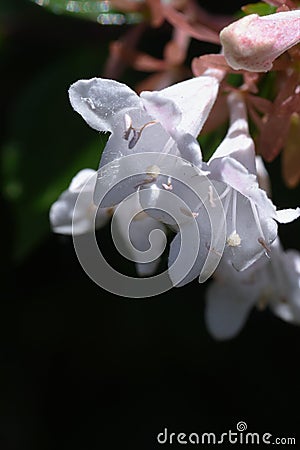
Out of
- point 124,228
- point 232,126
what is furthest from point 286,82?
point 124,228

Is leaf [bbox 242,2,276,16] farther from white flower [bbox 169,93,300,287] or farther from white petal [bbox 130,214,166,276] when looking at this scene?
white petal [bbox 130,214,166,276]

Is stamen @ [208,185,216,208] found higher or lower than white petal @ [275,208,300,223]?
higher

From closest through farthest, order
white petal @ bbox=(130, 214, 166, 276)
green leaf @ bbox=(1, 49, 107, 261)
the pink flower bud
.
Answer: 1. the pink flower bud
2. white petal @ bbox=(130, 214, 166, 276)
3. green leaf @ bbox=(1, 49, 107, 261)

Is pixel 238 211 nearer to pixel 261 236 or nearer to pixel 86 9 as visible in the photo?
pixel 261 236

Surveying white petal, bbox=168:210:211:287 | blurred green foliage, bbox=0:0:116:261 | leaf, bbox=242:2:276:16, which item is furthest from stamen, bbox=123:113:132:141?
blurred green foliage, bbox=0:0:116:261

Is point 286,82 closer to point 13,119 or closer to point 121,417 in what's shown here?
point 13,119

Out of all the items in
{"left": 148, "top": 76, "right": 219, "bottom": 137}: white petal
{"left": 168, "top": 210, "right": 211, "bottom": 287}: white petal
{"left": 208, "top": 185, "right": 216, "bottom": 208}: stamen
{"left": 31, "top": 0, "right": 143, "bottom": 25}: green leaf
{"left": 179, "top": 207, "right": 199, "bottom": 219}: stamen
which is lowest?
{"left": 168, "top": 210, "right": 211, "bottom": 287}: white petal

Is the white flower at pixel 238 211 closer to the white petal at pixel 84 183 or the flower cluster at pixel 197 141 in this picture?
the flower cluster at pixel 197 141

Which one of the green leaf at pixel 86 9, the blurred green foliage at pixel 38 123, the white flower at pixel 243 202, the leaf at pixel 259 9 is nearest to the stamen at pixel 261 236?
the white flower at pixel 243 202
